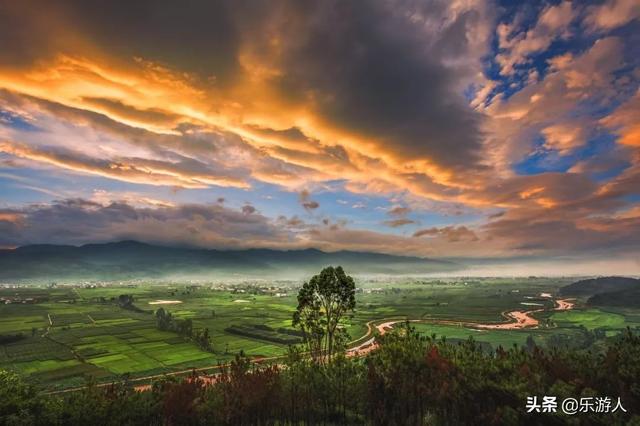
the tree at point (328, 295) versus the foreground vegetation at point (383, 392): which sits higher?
the tree at point (328, 295)

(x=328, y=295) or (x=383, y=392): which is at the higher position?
(x=328, y=295)

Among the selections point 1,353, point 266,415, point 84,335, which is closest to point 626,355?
point 266,415

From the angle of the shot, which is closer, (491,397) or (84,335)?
(491,397)

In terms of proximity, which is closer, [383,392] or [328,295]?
[383,392]

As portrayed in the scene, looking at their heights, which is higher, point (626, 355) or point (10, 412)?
point (626, 355)

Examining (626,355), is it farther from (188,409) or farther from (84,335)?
(84,335)

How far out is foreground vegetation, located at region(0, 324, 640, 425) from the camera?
42.2 metres

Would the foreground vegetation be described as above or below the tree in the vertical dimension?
below

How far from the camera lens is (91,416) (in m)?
44.2

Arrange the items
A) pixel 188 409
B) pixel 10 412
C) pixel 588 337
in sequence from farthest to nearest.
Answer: pixel 588 337, pixel 188 409, pixel 10 412

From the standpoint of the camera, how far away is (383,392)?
50500 millimetres

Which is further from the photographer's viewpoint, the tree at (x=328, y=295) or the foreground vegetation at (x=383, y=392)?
the tree at (x=328, y=295)

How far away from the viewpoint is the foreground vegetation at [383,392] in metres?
42.2

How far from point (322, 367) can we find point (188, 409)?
2133 centimetres
